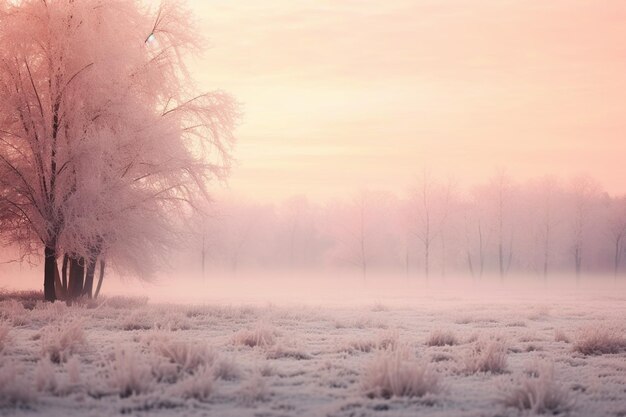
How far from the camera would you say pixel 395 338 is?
1130cm

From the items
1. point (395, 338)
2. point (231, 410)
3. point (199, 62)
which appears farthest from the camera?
point (199, 62)

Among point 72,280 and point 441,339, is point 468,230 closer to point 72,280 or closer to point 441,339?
point 72,280

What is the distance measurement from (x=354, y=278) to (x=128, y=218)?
51196 millimetres

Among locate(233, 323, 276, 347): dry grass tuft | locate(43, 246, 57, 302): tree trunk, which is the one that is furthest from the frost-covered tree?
locate(233, 323, 276, 347): dry grass tuft

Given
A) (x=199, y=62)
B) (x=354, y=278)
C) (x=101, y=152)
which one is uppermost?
(x=199, y=62)

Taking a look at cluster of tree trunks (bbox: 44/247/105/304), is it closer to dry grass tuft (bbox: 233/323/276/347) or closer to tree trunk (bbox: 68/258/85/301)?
tree trunk (bbox: 68/258/85/301)

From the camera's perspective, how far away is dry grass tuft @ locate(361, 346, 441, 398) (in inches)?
293

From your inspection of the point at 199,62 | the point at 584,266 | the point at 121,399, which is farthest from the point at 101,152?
the point at 584,266

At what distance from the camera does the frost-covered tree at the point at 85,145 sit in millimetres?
18562

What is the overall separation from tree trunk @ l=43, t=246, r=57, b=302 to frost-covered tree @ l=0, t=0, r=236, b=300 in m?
0.04

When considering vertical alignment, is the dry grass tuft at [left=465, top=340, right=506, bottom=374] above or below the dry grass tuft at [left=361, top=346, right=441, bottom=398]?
below

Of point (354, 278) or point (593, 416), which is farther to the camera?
point (354, 278)

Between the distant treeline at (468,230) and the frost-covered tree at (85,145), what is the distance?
31985 mm

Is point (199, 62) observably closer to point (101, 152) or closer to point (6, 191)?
point (101, 152)
